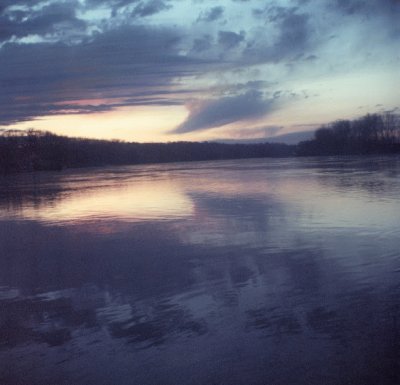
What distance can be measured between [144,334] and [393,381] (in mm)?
2496

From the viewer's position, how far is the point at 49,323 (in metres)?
5.95

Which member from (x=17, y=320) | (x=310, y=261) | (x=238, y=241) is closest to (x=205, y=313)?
(x=17, y=320)

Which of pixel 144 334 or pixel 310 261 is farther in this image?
pixel 310 261

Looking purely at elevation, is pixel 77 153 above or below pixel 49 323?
above

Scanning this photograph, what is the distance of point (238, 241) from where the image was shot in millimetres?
10305

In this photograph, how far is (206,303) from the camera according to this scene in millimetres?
6367

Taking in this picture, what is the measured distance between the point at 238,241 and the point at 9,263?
173 inches

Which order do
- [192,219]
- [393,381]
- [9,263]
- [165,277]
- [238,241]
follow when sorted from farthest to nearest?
[192,219] → [238,241] → [9,263] → [165,277] → [393,381]

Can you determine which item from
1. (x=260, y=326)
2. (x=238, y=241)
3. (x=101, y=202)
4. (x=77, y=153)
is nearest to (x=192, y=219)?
(x=238, y=241)

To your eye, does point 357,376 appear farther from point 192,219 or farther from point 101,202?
point 101,202

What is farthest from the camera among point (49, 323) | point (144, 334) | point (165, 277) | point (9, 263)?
point (9, 263)

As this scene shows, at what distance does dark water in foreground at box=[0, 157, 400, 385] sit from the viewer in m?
4.66

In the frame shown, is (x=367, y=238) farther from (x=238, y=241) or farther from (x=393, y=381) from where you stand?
(x=393, y=381)

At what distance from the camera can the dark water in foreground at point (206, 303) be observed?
466 cm
